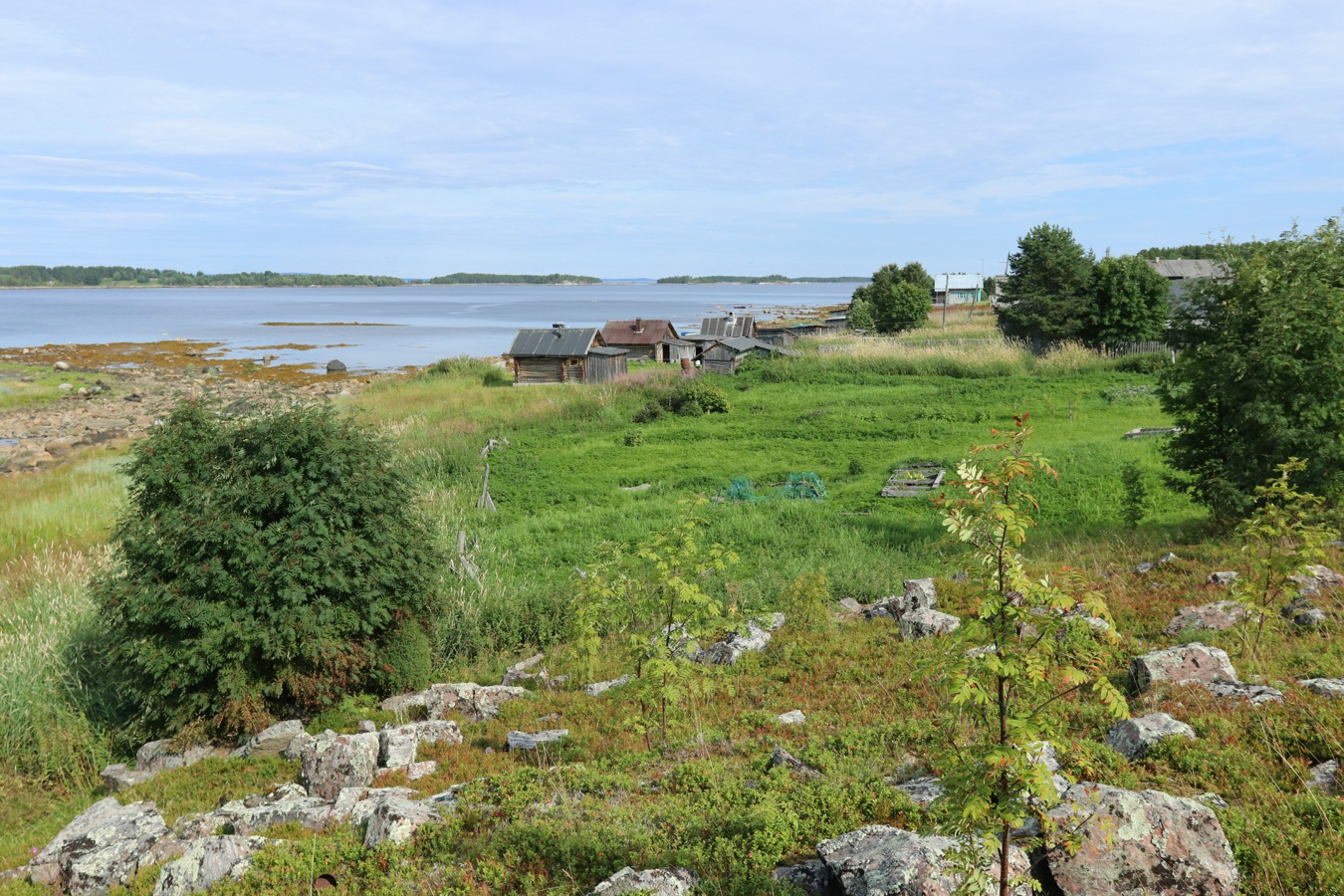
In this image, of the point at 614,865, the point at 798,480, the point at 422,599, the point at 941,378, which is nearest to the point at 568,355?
the point at 941,378

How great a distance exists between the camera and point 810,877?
17.4 feet

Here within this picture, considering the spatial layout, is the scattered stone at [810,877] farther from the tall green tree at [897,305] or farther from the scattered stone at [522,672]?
the tall green tree at [897,305]

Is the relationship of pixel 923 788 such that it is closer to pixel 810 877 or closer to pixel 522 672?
pixel 810 877

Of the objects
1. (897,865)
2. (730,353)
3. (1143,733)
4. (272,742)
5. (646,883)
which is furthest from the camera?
(730,353)

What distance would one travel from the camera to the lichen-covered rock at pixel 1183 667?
812 cm

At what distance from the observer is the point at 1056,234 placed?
48250 millimetres

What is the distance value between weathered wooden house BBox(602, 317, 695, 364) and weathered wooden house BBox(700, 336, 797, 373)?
275 inches

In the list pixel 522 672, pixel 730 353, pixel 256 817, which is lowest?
Answer: pixel 522 672

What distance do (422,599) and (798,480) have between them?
13.2m

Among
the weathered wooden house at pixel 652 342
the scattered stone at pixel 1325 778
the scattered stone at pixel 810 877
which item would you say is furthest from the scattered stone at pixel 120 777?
the weathered wooden house at pixel 652 342

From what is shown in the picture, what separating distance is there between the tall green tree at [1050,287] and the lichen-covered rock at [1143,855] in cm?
4421

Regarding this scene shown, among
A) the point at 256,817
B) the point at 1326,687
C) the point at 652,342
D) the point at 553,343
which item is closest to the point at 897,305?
the point at 652,342

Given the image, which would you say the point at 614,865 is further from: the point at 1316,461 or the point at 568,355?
the point at 568,355

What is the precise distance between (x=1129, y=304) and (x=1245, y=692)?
1620 inches
